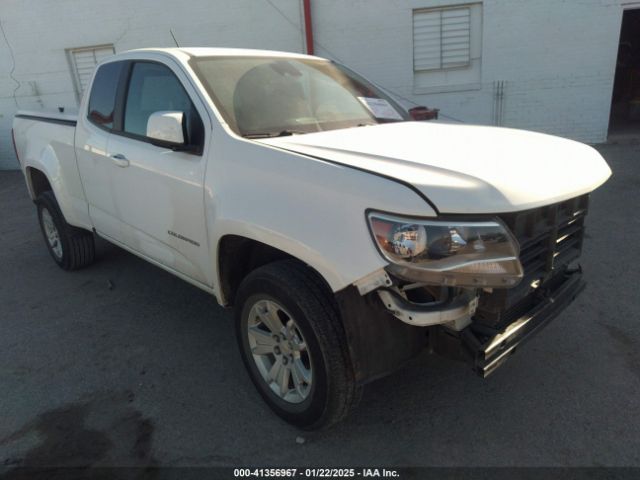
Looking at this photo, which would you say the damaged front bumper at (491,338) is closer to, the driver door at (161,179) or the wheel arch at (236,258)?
the wheel arch at (236,258)

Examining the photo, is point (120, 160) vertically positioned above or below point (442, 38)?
below

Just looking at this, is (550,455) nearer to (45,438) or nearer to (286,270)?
(286,270)

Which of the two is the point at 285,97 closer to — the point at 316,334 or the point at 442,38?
the point at 316,334

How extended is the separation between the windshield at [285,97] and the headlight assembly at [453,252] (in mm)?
1134

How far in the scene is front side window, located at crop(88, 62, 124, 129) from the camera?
12.2 ft

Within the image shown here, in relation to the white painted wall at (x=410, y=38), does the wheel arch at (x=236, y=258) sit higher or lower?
lower

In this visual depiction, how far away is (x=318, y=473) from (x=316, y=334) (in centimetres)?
68

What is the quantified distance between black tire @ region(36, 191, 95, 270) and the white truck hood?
3079 millimetres

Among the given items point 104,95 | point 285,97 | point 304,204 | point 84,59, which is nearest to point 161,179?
point 285,97

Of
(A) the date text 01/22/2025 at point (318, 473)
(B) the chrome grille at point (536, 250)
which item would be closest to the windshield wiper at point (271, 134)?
(B) the chrome grille at point (536, 250)

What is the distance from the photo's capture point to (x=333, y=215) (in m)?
2.06

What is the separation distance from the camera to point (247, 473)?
2.34 m

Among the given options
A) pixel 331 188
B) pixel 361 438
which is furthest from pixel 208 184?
pixel 361 438

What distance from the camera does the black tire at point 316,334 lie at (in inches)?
86.7
